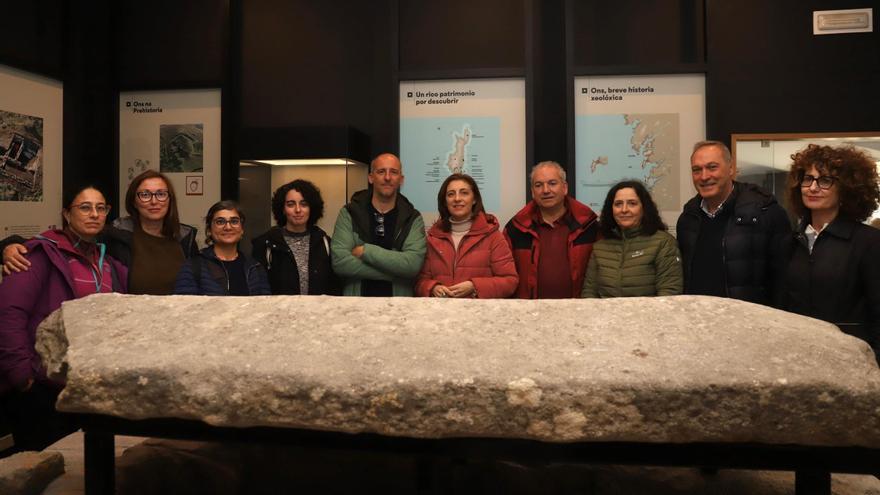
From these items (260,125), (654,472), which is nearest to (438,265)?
(654,472)

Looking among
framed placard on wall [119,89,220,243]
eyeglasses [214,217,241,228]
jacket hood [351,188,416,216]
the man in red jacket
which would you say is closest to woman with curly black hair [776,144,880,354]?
the man in red jacket

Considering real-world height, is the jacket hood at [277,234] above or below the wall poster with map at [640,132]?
below

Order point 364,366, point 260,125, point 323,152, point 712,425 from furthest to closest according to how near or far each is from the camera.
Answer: point 260,125
point 323,152
point 364,366
point 712,425

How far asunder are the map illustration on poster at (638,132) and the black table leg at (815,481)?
3239mm

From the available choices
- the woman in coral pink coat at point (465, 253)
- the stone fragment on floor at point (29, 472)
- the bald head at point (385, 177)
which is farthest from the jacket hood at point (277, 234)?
the stone fragment on floor at point (29, 472)

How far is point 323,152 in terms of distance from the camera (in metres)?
4.85

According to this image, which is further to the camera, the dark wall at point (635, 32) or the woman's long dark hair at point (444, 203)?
the dark wall at point (635, 32)

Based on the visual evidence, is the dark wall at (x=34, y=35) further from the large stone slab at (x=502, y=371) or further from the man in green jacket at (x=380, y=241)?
the large stone slab at (x=502, y=371)

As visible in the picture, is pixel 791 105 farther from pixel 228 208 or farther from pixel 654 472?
pixel 228 208

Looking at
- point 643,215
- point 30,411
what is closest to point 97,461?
point 30,411

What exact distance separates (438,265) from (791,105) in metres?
3.39

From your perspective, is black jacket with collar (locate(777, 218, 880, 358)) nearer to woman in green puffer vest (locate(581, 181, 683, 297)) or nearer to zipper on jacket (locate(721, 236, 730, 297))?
zipper on jacket (locate(721, 236, 730, 297))

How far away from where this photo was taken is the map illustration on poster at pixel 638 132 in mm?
4977

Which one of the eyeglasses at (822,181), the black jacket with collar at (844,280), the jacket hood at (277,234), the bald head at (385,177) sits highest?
the bald head at (385,177)
